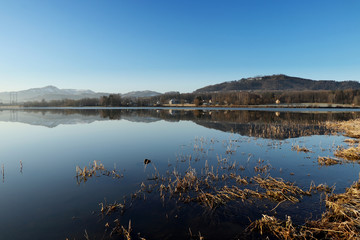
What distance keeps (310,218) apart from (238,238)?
2.92 meters

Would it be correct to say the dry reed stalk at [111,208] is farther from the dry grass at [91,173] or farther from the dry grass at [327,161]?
the dry grass at [327,161]

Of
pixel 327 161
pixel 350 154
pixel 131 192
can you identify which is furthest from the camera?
pixel 350 154

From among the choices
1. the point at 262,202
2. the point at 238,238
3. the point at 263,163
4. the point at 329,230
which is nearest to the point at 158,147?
the point at 263,163

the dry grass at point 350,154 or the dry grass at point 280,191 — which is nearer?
the dry grass at point 280,191

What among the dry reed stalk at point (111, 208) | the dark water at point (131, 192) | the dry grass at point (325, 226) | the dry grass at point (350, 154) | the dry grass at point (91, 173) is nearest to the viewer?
the dry grass at point (325, 226)

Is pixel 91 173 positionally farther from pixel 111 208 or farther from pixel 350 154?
pixel 350 154

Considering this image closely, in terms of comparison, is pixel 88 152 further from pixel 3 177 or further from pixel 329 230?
pixel 329 230

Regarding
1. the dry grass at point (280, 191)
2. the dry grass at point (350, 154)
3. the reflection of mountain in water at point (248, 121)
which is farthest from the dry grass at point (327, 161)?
the reflection of mountain in water at point (248, 121)

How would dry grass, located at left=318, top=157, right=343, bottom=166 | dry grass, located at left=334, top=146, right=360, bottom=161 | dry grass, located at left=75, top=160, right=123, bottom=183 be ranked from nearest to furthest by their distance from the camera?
1. dry grass, located at left=75, top=160, right=123, bottom=183
2. dry grass, located at left=318, top=157, right=343, bottom=166
3. dry grass, located at left=334, top=146, right=360, bottom=161

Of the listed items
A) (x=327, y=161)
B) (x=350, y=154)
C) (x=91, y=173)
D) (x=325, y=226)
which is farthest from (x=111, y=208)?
(x=350, y=154)

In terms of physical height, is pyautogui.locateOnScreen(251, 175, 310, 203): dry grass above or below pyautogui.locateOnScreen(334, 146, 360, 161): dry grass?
below

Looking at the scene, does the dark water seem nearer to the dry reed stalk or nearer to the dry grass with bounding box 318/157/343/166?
the dry reed stalk

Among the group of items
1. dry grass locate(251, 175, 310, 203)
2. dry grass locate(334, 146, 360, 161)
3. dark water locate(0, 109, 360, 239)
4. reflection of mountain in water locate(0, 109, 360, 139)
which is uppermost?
reflection of mountain in water locate(0, 109, 360, 139)

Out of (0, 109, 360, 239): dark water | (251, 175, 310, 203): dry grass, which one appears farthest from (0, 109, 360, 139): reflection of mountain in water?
(251, 175, 310, 203): dry grass
